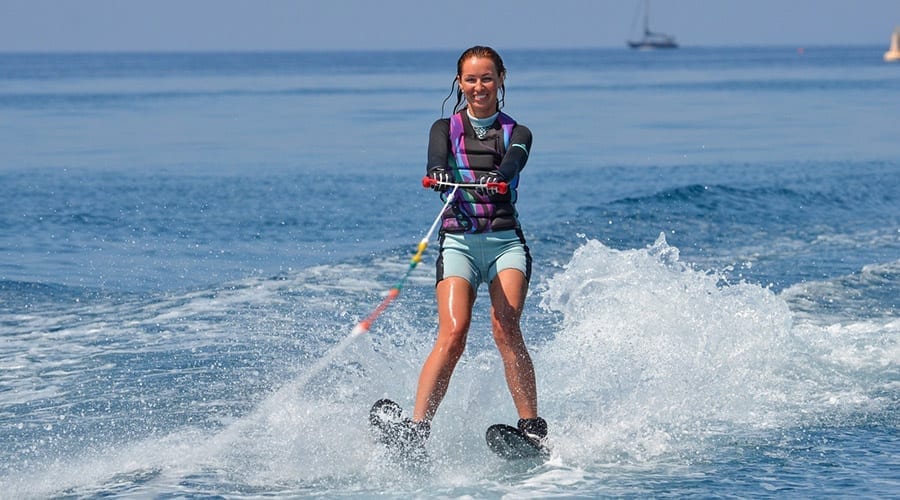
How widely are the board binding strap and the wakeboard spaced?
1.05 feet

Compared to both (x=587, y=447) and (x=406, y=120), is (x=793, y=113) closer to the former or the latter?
(x=406, y=120)

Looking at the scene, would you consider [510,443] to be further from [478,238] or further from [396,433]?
[478,238]

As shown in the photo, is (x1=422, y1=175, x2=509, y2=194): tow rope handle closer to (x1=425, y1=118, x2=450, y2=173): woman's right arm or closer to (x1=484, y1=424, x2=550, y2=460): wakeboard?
(x1=425, y1=118, x2=450, y2=173): woman's right arm

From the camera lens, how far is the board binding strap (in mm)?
5859

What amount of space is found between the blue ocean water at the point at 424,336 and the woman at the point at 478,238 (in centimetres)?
41

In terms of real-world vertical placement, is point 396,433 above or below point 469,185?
below

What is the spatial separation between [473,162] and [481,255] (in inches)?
17.5

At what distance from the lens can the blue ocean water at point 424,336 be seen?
6066 mm

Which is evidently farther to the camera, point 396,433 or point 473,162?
point 473,162

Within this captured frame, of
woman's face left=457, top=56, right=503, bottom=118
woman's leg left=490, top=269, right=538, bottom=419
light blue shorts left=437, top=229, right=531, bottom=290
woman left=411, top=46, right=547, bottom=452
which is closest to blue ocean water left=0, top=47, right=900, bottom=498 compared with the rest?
woman's leg left=490, top=269, right=538, bottom=419

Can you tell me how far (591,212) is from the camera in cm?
1716

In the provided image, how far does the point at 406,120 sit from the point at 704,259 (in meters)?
25.0

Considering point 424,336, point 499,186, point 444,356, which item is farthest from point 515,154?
point 424,336

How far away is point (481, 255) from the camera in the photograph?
20.2ft
